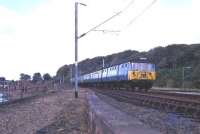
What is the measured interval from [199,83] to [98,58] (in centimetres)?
9551

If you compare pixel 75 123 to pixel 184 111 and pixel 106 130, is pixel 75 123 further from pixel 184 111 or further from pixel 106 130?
pixel 106 130

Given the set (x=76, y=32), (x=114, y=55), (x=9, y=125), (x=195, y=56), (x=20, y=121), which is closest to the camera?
(x=9, y=125)

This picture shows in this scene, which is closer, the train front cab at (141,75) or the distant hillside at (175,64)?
the train front cab at (141,75)

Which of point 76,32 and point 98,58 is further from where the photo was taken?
point 98,58

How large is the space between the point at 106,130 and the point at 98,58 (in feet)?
454

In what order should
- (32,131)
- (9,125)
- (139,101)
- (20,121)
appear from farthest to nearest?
(139,101), (20,121), (9,125), (32,131)

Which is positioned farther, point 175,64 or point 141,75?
point 175,64

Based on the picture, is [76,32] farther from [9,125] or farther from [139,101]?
[9,125]

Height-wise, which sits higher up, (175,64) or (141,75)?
(175,64)

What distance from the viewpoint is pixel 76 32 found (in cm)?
3003

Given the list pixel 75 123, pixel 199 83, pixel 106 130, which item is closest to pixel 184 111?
pixel 75 123

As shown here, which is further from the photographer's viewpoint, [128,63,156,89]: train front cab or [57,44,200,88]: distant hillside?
[57,44,200,88]: distant hillside

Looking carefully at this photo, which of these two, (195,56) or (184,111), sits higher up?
(195,56)

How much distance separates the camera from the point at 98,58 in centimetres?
14488
